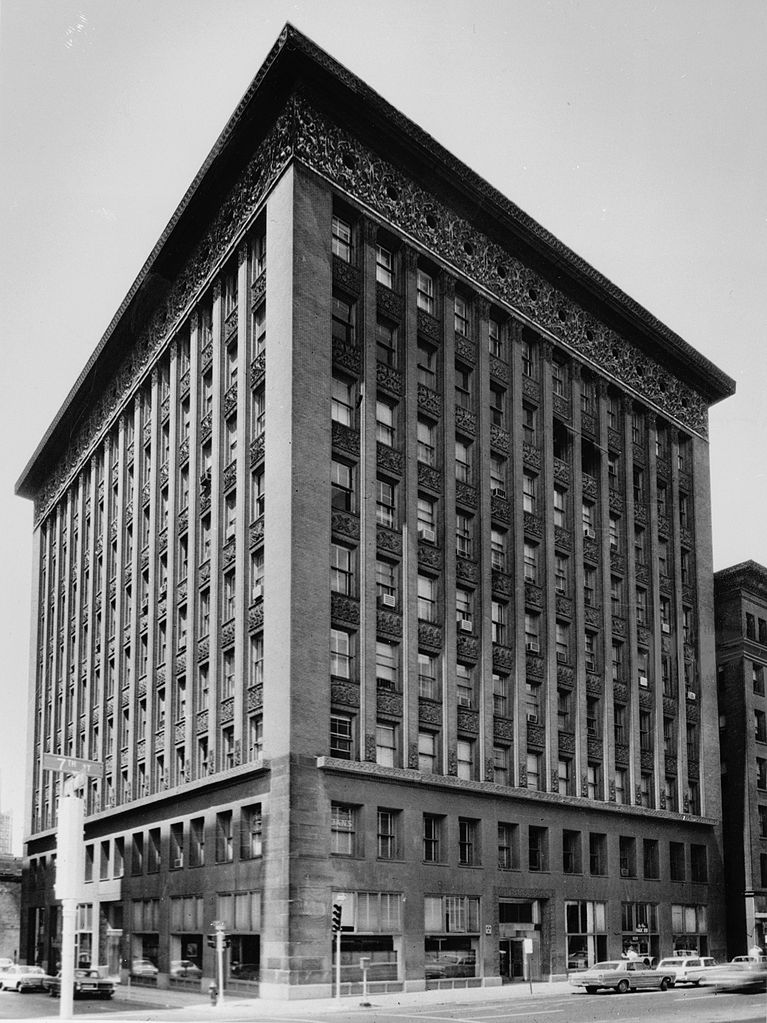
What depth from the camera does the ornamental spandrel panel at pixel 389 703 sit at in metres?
49.9

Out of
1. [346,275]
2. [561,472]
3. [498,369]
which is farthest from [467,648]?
[346,275]

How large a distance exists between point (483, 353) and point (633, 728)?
21.5 metres

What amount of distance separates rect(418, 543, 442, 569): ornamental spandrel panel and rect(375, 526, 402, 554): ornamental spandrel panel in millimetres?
1372

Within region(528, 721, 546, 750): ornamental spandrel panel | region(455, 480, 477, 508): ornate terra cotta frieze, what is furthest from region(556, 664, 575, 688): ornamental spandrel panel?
region(455, 480, 477, 508): ornate terra cotta frieze

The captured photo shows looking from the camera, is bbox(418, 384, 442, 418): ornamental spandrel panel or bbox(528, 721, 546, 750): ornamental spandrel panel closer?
bbox(418, 384, 442, 418): ornamental spandrel panel

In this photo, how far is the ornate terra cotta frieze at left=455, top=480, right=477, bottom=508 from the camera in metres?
56.7

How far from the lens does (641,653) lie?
66.8 m

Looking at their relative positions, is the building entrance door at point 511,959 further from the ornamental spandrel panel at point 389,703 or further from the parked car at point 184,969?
the parked car at point 184,969

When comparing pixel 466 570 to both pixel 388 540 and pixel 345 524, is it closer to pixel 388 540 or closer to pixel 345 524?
pixel 388 540

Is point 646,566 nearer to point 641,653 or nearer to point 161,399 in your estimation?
point 641,653

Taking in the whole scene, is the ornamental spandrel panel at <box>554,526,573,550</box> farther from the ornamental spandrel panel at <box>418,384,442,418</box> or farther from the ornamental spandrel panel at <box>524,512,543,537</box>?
the ornamental spandrel panel at <box>418,384,442,418</box>

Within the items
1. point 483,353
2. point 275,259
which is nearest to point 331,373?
point 275,259

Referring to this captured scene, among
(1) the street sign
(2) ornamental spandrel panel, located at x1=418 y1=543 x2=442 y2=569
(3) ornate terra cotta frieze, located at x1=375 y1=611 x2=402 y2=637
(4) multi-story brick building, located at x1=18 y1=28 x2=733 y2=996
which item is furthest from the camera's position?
(2) ornamental spandrel panel, located at x1=418 y1=543 x2=442 y2=569

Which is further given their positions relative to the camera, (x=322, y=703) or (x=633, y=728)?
(x=633, y=728)
